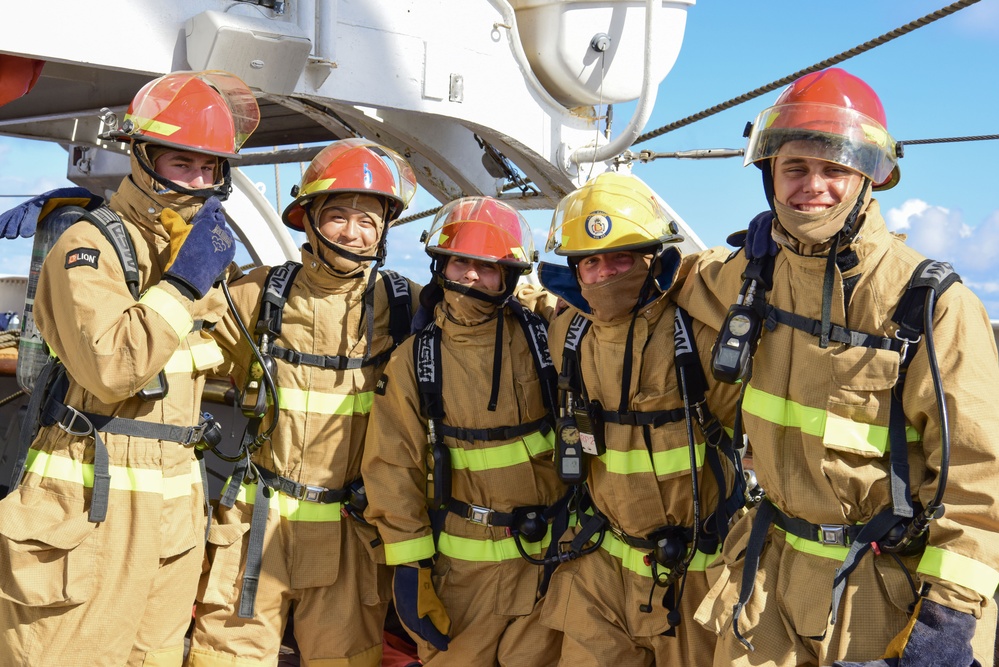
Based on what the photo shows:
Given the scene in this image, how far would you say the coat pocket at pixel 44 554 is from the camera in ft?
9.45

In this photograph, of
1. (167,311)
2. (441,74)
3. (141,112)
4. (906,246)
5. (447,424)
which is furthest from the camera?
(441,74)

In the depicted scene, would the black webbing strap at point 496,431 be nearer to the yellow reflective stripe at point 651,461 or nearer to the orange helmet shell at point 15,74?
the yellow reflective stripe at point 651,461

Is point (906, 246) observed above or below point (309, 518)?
above

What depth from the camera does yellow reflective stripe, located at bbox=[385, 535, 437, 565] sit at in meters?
3.28

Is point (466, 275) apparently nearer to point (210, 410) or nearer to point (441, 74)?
point (441, 74)

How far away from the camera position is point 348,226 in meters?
3.52

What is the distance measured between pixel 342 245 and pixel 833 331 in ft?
5.91

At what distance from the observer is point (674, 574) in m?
2.94

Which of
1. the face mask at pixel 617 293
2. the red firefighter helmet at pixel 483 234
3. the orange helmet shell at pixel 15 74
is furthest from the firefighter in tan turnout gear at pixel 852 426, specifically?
the orange helmet shell at pixel 15 74

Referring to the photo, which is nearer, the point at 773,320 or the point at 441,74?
the point at 773,320

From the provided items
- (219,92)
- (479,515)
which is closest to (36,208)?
(219,92)

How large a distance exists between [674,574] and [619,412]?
522 millimetres

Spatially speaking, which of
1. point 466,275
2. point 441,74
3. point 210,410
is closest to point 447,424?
point 466,275

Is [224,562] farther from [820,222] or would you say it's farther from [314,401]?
[820,222]
